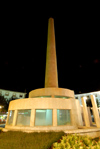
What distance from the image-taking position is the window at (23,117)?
15642 mm

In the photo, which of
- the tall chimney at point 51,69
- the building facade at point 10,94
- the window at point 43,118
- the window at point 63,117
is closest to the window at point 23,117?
the window at point 43,118

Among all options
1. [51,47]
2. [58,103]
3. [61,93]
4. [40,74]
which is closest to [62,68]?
[40,74]

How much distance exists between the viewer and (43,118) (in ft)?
50.0

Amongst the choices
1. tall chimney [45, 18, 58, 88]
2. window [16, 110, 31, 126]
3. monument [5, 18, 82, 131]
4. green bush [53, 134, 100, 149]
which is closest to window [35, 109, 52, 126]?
monument [5, 18, 82, 131]

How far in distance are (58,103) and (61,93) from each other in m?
3.83

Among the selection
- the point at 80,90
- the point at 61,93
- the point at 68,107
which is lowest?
the point at 68,107

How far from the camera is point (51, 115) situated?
619 inches

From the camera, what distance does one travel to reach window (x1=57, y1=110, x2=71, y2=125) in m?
15.8

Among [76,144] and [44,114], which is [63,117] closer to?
[44,114]

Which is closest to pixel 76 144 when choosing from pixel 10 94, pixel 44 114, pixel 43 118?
pixel 43 118

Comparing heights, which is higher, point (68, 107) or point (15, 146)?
point (68, 107)

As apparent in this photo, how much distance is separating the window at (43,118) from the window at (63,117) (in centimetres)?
152

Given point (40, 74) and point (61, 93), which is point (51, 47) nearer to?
point (61, 93)

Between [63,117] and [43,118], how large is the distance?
342 cm
